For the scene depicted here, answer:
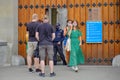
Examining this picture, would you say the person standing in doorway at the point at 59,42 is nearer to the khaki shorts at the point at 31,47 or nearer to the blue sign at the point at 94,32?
the blue sign at the point at 94,32

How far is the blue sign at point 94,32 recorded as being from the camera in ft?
51.0

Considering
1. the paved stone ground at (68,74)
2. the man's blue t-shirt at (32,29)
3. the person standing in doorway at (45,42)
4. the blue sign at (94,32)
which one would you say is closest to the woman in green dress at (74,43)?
the paved stone ground at (68,74)

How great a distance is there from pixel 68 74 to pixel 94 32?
11.9 feet

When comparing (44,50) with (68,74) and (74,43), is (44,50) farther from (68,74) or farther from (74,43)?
(74,43)

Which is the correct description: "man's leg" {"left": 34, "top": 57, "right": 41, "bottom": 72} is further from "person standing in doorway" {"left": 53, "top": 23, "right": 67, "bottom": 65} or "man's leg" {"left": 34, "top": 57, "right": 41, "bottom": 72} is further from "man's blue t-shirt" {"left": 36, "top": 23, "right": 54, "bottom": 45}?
"person standing in doorway" {"left": 53, "top": 23, "right": 67, "bottom": 65}

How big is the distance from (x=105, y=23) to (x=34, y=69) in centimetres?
390

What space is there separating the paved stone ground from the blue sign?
180 cm

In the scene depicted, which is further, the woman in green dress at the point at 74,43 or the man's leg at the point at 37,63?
the woman in green dress at the point at 74,43

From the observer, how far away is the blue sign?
51.0ft

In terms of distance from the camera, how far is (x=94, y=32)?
15539mm

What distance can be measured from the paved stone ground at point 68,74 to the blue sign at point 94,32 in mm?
1798

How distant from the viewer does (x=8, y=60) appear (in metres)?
15.0

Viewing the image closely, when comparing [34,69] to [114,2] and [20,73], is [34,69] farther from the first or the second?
[114,2]

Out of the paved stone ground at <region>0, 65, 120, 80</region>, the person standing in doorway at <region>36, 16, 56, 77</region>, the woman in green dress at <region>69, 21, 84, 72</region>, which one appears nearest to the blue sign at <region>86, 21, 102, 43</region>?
the paved stone ground at <region>0, 65, 120, 80</region>
